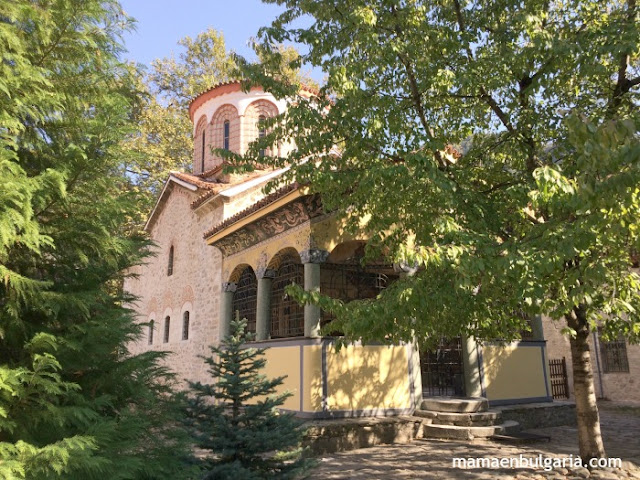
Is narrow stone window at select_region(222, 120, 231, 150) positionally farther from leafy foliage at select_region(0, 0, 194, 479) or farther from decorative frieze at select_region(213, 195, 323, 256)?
leafy foliage at select_region(0, 0, 194, 479)

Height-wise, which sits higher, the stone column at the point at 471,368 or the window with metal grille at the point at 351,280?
the window with metal grille at the point at 351,280

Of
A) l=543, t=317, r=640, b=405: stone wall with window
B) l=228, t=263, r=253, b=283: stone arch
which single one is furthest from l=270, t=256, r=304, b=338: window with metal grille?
l=543, t=317, r=640, b=405: stone wall with window

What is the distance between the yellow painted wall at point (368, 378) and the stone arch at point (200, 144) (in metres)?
10.3

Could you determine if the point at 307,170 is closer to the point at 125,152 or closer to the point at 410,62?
the point at 410,62

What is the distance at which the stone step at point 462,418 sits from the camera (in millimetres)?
8039

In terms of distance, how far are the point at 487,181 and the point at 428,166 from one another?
1995 mm

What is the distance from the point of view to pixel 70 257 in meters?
3.39

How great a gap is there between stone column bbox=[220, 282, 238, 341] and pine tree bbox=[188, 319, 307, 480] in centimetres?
682

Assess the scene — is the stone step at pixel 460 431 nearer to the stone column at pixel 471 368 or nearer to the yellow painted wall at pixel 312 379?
the stone column at pixel 471 368

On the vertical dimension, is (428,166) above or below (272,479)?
above

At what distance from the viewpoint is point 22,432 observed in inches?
Result: 111

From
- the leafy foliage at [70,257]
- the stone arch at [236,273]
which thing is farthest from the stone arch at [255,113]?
the leafy foliage at [70,257]

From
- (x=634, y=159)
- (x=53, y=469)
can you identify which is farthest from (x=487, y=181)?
(x=53, y=469)

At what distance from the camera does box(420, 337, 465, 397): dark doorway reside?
401 inches
